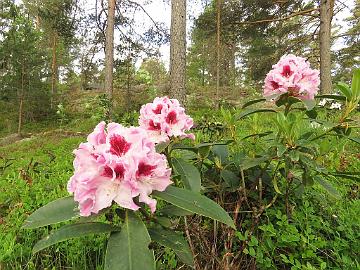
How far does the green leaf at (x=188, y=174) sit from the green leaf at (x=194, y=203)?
1.03ft

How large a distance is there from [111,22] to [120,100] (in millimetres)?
4722

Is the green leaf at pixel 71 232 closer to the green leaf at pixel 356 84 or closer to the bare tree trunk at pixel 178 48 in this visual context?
the green leaf at pixel 356 84

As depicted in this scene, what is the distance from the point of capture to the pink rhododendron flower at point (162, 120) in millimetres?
2004

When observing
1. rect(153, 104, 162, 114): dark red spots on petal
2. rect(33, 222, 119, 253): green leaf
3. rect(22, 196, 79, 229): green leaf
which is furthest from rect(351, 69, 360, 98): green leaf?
rect(22, 196, 79, 229): green leaf

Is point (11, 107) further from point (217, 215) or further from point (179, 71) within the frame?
point (217, 215)

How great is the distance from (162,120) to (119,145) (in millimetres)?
678

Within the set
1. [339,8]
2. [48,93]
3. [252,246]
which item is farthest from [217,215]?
[48,93]

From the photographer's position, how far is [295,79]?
7.04 feet

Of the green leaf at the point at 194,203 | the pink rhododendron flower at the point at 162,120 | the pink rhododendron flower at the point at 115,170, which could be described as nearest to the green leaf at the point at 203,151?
the pink rhododendron flower at the point at 162,120

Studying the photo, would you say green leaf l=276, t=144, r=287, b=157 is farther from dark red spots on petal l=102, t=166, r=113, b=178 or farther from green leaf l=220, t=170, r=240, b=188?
dark red spots on petal l=102, t=166, r=113, b=178

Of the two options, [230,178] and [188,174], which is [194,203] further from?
[230,178]

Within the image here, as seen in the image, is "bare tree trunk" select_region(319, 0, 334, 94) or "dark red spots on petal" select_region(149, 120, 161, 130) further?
"bare tree trunk" select_region(319, 0, 334, 94)

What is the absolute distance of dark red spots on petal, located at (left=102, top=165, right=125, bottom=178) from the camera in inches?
51.0

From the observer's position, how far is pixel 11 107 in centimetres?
2075
